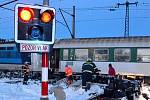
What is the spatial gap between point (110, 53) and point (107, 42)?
96cm

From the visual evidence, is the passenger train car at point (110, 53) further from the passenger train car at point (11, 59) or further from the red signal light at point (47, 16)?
the red signal light at point (47, 16)

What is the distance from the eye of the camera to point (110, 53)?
29.3 meters

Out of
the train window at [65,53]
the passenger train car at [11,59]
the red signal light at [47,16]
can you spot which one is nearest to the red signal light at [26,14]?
the red signal light at [47,16]

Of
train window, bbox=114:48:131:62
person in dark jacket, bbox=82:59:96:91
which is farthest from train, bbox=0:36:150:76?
person in dark jacket, bbox=82:59:96:91

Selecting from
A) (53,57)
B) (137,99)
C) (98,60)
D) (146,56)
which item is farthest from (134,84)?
(53,57)

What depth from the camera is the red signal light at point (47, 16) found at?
690cm

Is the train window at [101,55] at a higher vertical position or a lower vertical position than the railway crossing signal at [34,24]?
lower

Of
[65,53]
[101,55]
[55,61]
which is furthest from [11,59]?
[101,55]

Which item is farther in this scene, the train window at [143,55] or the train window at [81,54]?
Answer: the train window at [81,54]

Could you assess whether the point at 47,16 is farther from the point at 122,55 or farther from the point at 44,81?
the point at 122,55

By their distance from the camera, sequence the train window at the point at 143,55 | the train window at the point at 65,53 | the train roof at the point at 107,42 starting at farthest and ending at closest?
the train window at the point at 65,53 → the train roof at the point at 107,42 → the train window at the point at 143,55

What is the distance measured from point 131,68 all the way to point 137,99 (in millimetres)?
12969

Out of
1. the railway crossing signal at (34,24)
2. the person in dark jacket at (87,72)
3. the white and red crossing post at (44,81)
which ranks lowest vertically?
the person in dark jacket at (87,72)

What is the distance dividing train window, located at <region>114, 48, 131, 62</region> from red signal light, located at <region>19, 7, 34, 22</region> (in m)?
22.0
